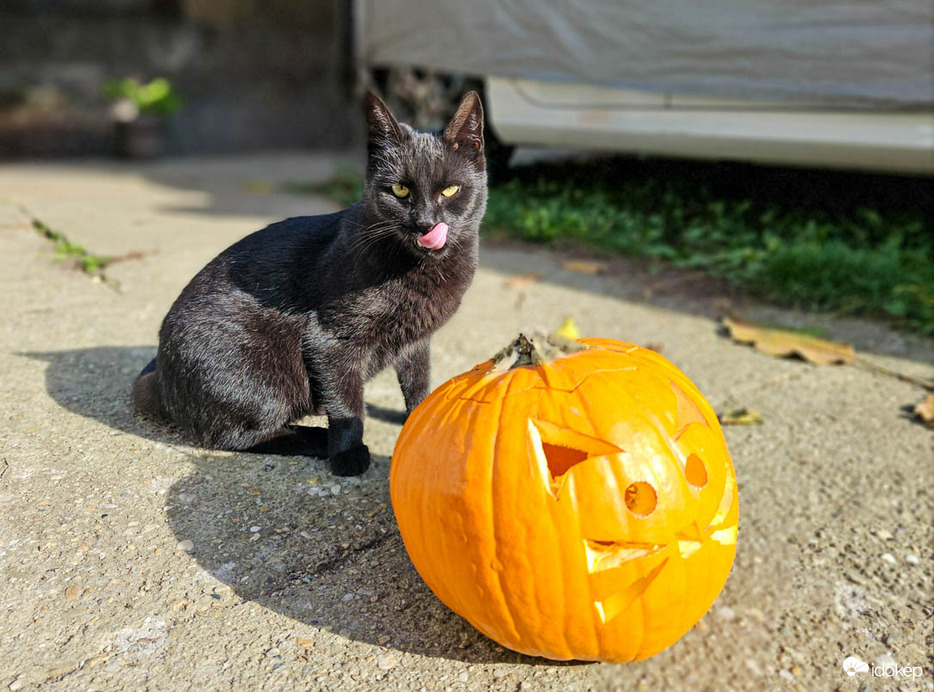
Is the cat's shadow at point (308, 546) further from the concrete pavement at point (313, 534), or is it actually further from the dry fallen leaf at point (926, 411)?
the dry fallen leaf at point (926, 411)

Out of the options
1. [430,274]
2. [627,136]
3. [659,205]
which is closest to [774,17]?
[627,136]

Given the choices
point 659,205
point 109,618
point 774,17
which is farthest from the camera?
point 659,205

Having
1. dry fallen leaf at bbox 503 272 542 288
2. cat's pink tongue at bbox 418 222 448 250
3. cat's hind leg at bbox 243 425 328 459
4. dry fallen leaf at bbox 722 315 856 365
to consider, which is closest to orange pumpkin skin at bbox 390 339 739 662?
cat's pink tongue at bbox 418 222 448 250

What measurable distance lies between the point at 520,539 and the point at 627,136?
159 inches

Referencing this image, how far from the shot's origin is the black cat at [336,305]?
2.14m

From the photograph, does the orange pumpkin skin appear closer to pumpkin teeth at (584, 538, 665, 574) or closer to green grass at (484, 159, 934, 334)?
pumpkin teeth at (584, 538, 665, 574)

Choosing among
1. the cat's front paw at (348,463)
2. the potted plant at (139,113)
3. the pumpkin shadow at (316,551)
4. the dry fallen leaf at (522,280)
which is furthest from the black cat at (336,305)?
the potted plant at (139,113)

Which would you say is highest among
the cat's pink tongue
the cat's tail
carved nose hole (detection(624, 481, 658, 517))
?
the cat's pink tongue

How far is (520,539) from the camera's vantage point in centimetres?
156

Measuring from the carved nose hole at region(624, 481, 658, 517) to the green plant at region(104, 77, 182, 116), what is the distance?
8.36m

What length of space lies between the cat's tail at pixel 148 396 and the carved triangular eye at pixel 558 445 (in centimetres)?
130

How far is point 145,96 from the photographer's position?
851 centimetres

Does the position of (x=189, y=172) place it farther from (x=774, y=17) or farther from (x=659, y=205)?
(x=774, y=17)

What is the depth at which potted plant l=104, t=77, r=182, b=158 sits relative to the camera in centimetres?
849
